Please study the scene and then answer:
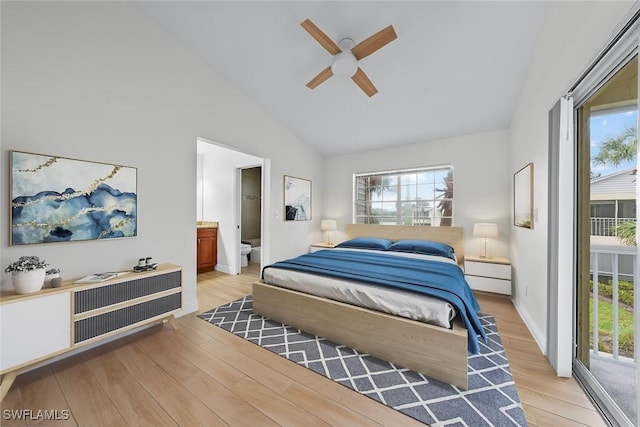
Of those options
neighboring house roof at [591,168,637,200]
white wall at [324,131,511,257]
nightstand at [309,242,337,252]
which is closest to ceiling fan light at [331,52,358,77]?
neighboring house roof at [591,168,637,200]

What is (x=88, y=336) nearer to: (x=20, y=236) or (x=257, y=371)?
(x=20, y=236)

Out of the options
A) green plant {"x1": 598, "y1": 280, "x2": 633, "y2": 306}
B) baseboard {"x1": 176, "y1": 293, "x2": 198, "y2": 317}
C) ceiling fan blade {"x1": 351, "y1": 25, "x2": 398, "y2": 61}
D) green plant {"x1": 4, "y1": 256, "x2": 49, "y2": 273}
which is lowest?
baseboard {"x1": 176, "y1": 293, "x2": 198, "y2": 317}

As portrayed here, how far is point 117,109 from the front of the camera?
222 centimetres

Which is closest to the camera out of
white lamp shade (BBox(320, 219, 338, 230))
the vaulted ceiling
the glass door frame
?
the glass door frame

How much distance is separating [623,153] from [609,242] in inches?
21.9

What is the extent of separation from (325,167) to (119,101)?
11.8 feet

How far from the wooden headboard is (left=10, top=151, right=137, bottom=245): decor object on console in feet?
11.4

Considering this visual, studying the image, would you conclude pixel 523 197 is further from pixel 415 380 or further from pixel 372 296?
pixel 415 380

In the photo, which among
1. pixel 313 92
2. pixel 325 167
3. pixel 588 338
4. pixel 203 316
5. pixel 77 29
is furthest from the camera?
pixel 325 167

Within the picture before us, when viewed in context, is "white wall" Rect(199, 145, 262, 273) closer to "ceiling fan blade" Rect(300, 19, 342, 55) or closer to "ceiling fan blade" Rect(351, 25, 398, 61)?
"ceiling fan blade" Rect(300, 19, 342, 55)

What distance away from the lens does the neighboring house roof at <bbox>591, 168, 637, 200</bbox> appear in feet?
4.13

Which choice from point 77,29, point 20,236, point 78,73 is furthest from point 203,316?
point 77,29

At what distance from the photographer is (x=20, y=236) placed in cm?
173

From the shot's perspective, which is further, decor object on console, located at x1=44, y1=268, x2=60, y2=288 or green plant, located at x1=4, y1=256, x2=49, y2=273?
decor object on console, located at x1=44, y1=268, x2=60, y2=288
